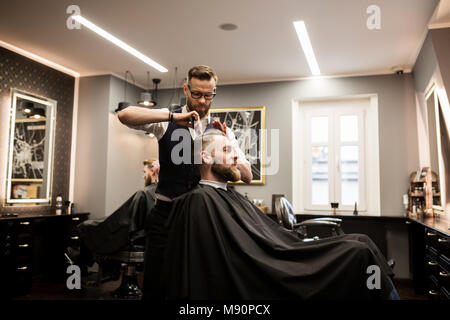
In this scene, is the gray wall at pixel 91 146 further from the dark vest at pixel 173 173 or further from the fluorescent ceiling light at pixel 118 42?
the dark vest at pixel 173 173

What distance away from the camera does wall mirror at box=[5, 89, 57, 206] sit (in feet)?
14.0

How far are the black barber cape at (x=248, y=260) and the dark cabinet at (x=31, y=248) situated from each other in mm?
2812

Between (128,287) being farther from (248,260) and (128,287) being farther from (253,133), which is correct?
(253,133)

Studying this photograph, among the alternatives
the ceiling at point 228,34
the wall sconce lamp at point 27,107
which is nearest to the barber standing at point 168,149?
the ceiling at point 228,34

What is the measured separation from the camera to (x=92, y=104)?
5.26m

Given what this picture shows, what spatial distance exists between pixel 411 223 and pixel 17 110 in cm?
→ 468

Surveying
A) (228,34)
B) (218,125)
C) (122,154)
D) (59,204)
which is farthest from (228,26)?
(59,204)

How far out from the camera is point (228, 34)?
12.8 feet

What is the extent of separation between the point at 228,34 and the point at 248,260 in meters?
2.94

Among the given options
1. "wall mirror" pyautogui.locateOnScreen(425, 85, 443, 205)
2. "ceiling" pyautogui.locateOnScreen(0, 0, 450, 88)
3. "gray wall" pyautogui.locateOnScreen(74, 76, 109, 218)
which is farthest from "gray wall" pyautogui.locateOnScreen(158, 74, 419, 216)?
"gray wall" pyautogui.locateOnScreen(74, 76, 109, 218)

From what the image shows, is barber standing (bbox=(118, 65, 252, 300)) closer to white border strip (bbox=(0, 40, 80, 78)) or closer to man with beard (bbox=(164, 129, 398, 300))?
man with beard (bbox=(164, 129, 398, 300))

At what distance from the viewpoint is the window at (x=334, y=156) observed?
5.16 meters
